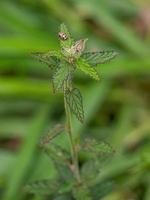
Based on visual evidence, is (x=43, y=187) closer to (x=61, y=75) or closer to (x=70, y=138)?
A: (x=70, y=138)

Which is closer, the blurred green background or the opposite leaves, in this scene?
the opposite leaves

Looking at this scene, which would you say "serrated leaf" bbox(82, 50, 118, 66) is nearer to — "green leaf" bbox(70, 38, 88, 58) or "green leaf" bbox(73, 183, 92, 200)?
"green leaf" bbox(70, 38, 88, 58)

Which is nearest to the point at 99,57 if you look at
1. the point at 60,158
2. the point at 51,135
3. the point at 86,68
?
the point at 86,68

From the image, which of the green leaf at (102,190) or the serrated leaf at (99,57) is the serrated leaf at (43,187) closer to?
the green leaf at (102,190)

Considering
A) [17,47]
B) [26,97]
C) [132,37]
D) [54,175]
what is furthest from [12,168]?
[132,37]

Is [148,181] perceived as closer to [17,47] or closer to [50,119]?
[50,119]

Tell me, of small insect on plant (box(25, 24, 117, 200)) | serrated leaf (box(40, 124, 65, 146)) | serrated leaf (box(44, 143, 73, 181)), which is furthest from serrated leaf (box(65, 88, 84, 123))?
serrated leaf (box(44, 143, 73, 181))
